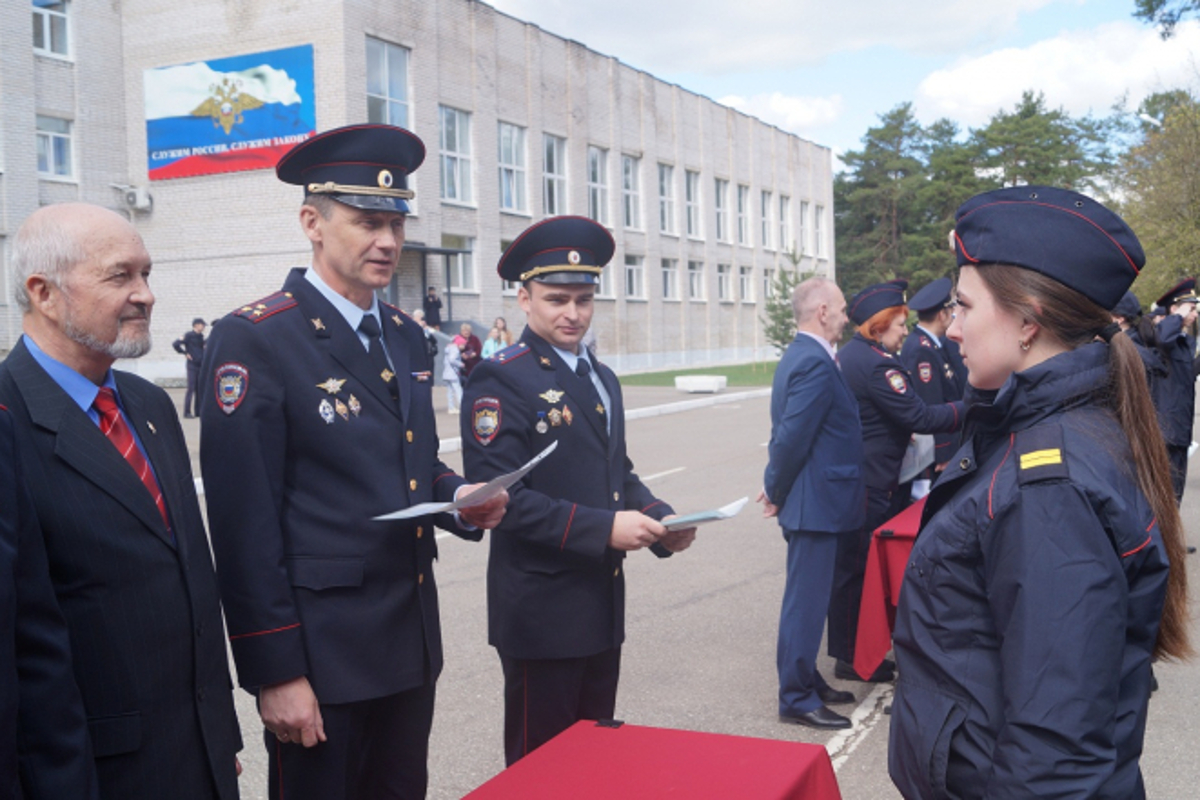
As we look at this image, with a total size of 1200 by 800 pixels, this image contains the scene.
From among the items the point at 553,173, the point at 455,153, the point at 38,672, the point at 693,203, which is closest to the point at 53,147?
the point at 455,153

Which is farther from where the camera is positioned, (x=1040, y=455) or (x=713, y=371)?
(x=713, y=371)

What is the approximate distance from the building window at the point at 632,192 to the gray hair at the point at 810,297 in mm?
37211

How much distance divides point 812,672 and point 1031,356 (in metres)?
3.25

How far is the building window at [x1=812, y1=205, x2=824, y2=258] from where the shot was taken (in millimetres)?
60156

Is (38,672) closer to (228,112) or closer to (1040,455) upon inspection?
(1040,455)

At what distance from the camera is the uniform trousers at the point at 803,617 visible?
4930 mm

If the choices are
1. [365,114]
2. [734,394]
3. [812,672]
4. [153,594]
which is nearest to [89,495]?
[153,594]

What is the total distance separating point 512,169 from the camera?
3550 centimetres

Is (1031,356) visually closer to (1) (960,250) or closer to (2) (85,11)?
(1) (960,250)

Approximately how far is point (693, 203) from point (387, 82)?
20292 mm

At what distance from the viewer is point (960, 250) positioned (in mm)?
2125

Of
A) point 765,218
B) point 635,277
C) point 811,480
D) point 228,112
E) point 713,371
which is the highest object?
point 228,112

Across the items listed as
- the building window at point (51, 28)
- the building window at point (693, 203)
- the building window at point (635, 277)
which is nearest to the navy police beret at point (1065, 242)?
the building window at point (51, 28)

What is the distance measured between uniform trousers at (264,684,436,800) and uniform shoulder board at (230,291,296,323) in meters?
1.02
